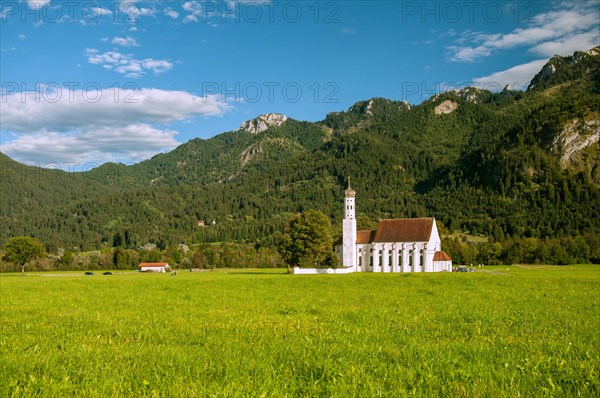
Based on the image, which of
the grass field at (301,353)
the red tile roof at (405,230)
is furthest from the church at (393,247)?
the grass field at (301,353)

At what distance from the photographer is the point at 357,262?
4284 inches

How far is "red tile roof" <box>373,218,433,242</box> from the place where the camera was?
106m

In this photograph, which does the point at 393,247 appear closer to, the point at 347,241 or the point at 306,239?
the point at 347,241

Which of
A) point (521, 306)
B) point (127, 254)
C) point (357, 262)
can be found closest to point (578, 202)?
point (357, 262)

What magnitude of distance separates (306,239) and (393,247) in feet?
81.1

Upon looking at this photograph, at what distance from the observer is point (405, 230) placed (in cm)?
10756

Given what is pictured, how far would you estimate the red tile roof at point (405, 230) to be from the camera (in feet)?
347

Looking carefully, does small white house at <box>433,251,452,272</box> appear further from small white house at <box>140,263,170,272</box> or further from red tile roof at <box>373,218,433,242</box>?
small white house at <box>140,263,170,272</box>

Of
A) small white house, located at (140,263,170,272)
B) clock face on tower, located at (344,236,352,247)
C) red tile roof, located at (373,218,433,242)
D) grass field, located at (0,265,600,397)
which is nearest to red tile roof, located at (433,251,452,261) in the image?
red tile roof, located at (373,218,433,242)

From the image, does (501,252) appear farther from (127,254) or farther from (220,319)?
(220,319)

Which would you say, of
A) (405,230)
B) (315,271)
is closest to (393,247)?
(405,230)

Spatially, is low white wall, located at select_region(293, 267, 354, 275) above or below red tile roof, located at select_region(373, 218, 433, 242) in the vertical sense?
below

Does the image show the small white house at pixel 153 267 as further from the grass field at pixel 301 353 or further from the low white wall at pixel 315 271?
the grass field at pixel 301 353

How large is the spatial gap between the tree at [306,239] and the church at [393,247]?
52.1 feet
